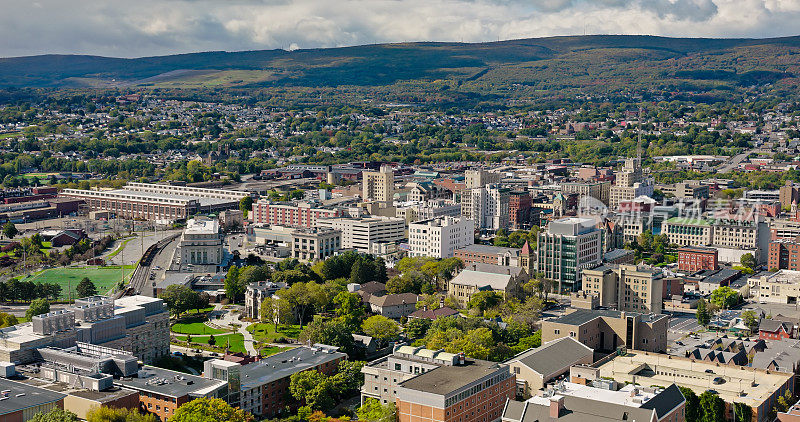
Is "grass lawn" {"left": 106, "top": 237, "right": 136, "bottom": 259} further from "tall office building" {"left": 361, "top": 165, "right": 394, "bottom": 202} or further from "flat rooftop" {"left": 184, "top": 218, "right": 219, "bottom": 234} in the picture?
"tall office building" {"left": 361, "top": 165, "right": 394, "bottom": 202}

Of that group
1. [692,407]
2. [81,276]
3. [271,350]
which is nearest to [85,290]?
[81,276]

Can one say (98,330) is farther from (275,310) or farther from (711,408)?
(711,408)

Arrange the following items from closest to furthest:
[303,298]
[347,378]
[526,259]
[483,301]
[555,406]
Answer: [555,406], [347,378], [303,298], [483,301], [526,259]

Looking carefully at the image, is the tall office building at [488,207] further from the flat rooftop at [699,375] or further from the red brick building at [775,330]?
the flat rooftop at [699,375]

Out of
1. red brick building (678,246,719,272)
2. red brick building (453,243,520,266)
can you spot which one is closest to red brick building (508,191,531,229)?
red brick building (453,243,520,266)

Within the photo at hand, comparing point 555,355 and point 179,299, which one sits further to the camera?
point 179,299

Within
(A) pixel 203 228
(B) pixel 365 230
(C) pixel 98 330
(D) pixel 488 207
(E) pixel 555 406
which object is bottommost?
(E) pixel 555 406
